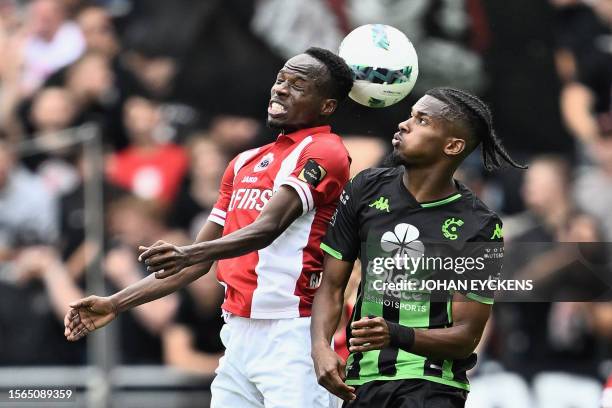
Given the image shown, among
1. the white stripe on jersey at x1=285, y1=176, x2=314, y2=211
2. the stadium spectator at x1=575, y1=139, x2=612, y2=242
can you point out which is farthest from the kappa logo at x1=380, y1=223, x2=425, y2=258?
the stadium spectator at x1=575, y1=139, x2=612, y2=242

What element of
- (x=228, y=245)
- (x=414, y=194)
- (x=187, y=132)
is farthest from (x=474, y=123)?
(x=187, y=132)

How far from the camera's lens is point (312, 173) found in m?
5.73

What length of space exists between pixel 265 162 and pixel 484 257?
4.27 feet

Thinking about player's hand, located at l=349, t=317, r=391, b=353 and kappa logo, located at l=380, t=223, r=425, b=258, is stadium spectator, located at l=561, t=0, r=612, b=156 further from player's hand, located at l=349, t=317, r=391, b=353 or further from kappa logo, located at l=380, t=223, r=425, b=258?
player's hand, located at l=349, t=317, r=391, b=353

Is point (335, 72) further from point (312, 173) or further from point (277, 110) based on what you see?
point (312, 173)

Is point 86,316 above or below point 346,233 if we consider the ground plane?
below

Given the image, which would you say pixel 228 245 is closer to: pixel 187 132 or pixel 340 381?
pixel 340 381

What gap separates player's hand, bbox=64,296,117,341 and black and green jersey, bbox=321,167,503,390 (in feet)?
3.88

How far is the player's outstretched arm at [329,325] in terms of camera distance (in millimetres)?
5164

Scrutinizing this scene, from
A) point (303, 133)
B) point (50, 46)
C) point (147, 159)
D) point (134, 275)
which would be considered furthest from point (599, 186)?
point (50, 46)

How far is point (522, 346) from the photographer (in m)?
9.24

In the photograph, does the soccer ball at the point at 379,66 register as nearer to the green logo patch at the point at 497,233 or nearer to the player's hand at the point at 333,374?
the green logo patch at the point at 497,233

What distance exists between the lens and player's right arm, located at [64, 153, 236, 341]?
569 centimetres

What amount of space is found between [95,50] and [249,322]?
182 inches
